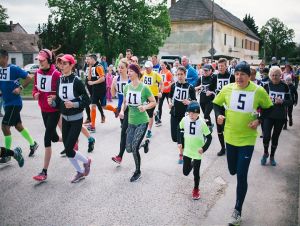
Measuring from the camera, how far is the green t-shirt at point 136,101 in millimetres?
5676

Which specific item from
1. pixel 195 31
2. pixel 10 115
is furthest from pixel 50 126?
pixel 195 31

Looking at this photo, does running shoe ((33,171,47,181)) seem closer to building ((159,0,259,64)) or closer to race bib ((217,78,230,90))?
race bib ((217,78,230,90))

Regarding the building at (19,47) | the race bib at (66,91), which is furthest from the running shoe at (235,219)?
the building at (19,47)

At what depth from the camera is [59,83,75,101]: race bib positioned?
17.4ft

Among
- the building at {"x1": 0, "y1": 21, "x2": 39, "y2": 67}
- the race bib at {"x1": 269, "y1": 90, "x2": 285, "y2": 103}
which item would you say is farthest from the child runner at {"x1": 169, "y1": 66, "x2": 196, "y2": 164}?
the building at {"x1": 0, "y1": 21, "x2": 39, "y2": 67}

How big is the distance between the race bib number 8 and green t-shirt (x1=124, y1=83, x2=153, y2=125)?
74.8 inches

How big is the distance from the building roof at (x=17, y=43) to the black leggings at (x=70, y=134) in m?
65.1

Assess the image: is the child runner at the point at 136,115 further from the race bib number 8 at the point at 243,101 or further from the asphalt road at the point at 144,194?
the race bib number 8 at the point at 243,101

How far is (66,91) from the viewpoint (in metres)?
5.30

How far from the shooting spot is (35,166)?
247 inches

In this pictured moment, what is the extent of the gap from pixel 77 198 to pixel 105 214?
2.33ft

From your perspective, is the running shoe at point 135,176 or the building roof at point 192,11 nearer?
the running shoe at point 135,176

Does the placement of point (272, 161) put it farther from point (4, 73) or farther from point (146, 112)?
point (4, 73)

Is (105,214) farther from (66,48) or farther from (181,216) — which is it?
(66,48)
